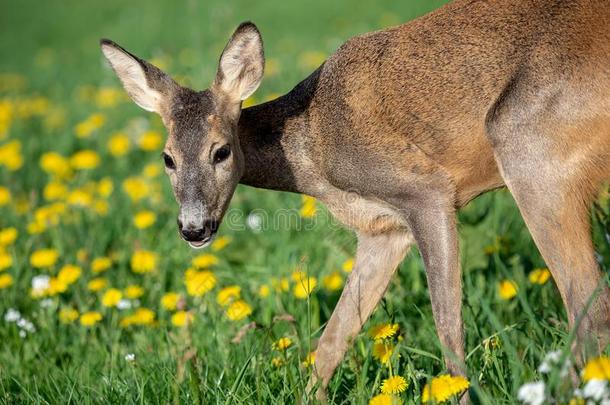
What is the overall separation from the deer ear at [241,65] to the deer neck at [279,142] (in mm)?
186

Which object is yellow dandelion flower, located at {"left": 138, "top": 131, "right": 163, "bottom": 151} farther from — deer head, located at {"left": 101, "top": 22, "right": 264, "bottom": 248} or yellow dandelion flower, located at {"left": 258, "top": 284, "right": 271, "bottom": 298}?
yellow dandelion flower, located at {"left": 258, "top": 284, "right": 271, "bottom": 298}

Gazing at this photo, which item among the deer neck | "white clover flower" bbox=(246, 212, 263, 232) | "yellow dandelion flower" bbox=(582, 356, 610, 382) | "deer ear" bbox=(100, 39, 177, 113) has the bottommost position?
"white clover flower" bbox=(246, 212, 263, 232)

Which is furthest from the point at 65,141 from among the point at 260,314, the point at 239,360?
the point at 239,360

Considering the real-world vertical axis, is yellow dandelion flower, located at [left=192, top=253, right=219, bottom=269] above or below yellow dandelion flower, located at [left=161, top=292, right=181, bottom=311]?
above

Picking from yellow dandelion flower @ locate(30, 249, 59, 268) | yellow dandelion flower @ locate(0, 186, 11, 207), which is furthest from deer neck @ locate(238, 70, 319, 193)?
yellow dandelion flower @ locate(0, 186, 11, 207)

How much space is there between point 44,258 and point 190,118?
1541 mm

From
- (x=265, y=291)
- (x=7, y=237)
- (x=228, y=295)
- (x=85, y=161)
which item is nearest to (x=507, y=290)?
(x=265, y=291)

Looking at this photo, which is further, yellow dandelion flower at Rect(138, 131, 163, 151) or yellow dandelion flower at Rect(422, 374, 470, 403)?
yellow dandelion flower at Rect(138, 131, 163, 151)

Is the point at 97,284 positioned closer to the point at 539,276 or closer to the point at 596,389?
the point at 539,276

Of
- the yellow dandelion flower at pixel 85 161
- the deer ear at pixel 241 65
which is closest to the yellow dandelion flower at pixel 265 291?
the deer ear at pixel 241 65

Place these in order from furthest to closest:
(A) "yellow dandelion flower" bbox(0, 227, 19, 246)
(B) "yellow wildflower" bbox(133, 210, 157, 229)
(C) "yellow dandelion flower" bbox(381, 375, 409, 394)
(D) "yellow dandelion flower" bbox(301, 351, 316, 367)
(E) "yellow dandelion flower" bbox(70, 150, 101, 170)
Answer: (E) "yellow dandelion flower" bbox(70, 150, 101, 170) < (B) "yellow wildflower" bbox(133, 210, 157, 229) < (A) "yellow dandelion flower" bbox(0, 227, 19, 246) < (D) "yellow dandelion flower" bbox(301, 351, 316, 367) < (C) "yellow dandelion flower" bbox(381, 375, 409, 394)

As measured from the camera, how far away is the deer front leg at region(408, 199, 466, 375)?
4020 mm

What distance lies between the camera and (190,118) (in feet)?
14.8

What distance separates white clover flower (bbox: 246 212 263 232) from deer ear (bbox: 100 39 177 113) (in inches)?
52.4
